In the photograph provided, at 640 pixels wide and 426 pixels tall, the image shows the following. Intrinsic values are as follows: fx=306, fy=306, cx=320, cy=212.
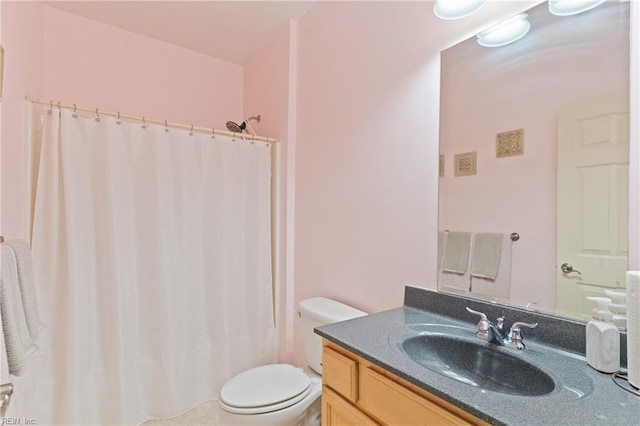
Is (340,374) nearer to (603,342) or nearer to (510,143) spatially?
(603,342)

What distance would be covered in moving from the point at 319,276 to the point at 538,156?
1304mm

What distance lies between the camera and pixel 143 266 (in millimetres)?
1841

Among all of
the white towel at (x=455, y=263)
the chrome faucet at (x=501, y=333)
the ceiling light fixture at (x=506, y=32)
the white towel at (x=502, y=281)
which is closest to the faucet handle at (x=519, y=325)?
the chrome faucet at (x=501, y=333)

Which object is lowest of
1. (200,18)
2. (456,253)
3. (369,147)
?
(456,253)

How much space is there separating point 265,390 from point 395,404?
0.87m

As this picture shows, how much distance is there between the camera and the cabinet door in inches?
36.0

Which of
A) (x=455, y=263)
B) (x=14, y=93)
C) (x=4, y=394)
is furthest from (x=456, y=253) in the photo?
(x=14, y=93)

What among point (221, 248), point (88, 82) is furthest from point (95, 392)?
point (88, 82)

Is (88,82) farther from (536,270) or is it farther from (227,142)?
(536,270)

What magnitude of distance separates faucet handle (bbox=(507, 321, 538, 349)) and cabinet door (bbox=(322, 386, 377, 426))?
1.57 feet

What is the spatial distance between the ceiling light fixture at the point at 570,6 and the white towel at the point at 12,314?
6.19 ft

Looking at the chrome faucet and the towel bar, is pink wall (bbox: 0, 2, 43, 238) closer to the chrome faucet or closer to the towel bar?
the towel bar

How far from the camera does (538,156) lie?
1013mm

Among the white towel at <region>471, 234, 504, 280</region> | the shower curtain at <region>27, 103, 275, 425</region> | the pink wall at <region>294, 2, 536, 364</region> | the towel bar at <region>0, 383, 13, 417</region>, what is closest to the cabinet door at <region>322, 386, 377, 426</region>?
the pink wall at <region>294, 2, 536, 364</region>
